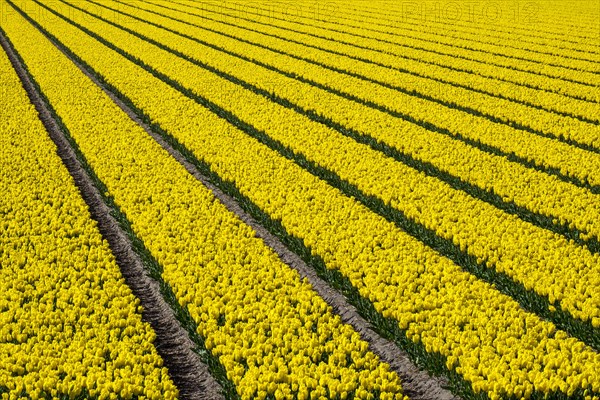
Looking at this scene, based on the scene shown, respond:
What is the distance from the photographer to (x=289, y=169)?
44.8 feet

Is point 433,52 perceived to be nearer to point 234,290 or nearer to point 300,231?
point 300,231

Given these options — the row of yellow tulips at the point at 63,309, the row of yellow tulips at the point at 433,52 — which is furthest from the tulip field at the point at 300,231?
the row of yellow tulips at the point at 433,52

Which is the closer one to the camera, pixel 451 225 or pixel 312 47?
pixel 451 225

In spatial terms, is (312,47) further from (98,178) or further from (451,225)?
(451,225)

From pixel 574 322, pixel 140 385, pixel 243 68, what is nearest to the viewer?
pixel 140 385

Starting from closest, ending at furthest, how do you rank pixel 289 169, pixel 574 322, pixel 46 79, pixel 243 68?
1. pixel 574 322
2. pixel 289 169
3. pixel 46 79
4. pixel 243 68

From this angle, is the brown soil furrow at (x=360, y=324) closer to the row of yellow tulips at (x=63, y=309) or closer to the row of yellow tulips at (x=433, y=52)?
the row of yellow tulips at (x=63, y=309)

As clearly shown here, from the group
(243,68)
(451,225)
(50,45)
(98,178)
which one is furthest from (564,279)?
(50,45)

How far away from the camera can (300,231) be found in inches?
424

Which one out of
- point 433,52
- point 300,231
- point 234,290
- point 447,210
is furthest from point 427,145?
point 433,52

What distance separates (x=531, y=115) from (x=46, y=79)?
1437 centimetres

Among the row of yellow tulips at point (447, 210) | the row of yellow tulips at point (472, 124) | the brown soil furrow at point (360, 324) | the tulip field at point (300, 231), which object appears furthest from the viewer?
the row of yellow tulips at point (472, 124)

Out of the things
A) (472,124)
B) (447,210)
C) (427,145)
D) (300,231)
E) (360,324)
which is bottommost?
(472,124)

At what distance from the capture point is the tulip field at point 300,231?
24.3 ft
